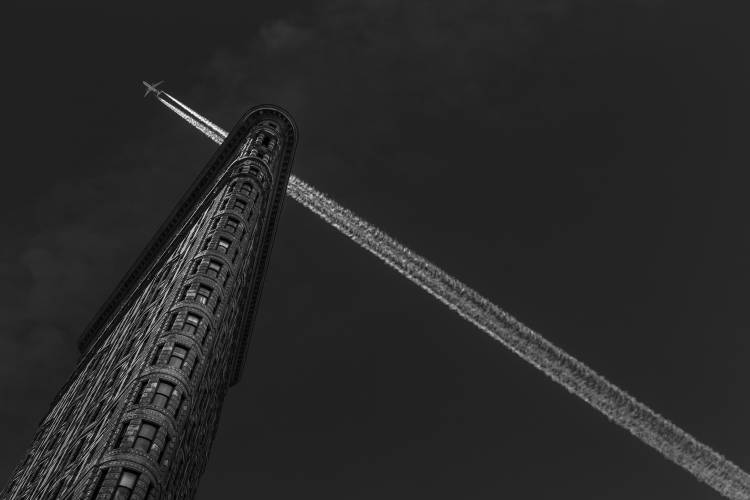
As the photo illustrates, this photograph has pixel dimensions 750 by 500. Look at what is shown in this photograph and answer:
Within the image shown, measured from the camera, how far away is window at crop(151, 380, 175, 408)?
175ft

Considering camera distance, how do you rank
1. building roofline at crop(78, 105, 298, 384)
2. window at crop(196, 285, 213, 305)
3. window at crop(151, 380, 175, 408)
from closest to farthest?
window at crop(151, 380, 175, 408), window at crop(196, 285, 213, 305), building roofline at crop(78, 105, 298, 384)

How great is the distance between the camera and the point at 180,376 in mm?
56031

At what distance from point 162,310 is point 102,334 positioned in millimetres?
47369

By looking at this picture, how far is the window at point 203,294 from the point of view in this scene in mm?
64312

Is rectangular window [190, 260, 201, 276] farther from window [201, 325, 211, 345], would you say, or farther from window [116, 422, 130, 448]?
window [116, 422, 130, 448]

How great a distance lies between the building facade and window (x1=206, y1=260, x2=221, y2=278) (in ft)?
0.37

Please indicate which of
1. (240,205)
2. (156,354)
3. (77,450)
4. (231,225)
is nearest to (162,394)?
(156,354)

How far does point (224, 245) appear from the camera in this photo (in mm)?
72125

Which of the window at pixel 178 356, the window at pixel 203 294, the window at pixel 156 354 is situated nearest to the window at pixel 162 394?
the window at pixel 178 356

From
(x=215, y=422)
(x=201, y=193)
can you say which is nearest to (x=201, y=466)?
(x=215, y=422)

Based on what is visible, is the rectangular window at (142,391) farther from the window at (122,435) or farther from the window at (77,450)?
the window at (77,450)

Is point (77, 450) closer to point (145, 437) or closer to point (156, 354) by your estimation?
point (156, 354)

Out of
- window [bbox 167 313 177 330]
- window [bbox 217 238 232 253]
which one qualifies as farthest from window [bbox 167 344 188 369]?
window [bbox 217 238 232 253]

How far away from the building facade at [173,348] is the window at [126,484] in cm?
7
